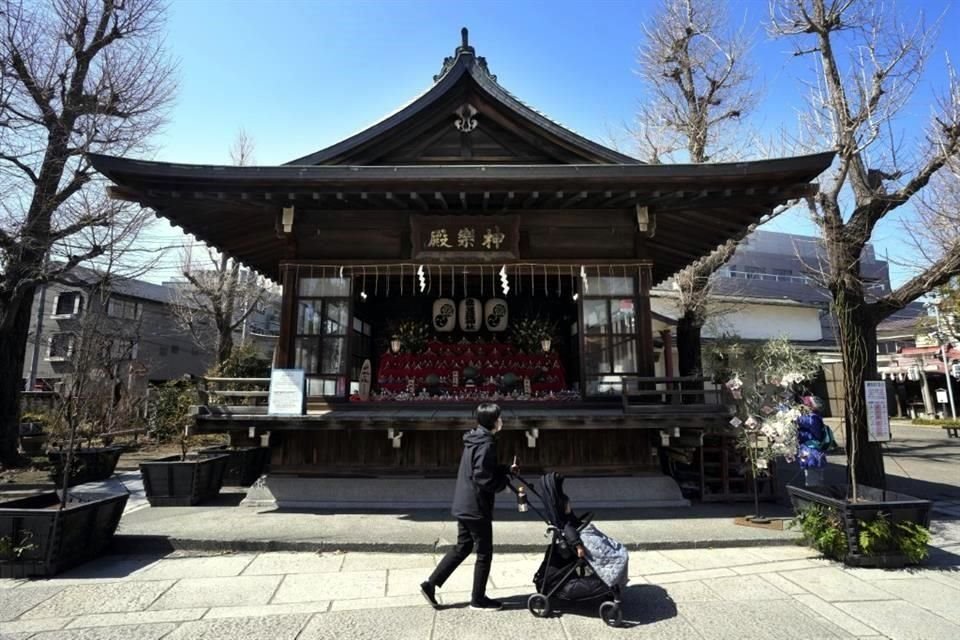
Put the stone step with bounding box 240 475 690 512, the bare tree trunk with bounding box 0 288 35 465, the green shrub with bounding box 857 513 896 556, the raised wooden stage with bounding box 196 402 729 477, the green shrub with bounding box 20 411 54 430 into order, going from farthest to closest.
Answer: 1. the green shrub with bounding box 20 411 54 430
2. the bare tree trunk with bounding box 0 288 35 465
3. the raised wooden stage with bounding box 196 402 729 477
4. the stone step with bounding box 240 475 690 512
5. the green shrub with bounding box 857 513 896 556

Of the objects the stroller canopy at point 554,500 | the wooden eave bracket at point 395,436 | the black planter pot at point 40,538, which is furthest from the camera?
the wooden eave bracket at point 395,436

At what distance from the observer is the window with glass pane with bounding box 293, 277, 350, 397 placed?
31.0 feet

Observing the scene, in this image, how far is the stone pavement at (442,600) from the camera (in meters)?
4.43

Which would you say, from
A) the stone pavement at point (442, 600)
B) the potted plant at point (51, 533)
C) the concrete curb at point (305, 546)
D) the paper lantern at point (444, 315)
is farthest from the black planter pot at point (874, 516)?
the potted plant at point (51, 533)

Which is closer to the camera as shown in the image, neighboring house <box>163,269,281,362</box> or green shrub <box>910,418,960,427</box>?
green shrub <box>910,418,960,427</box>

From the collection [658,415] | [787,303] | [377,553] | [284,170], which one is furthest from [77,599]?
[787,303]

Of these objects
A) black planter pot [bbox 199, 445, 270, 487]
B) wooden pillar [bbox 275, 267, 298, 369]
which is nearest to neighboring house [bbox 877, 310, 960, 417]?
wooden pillar [bbox 275, 267, 298, 369]

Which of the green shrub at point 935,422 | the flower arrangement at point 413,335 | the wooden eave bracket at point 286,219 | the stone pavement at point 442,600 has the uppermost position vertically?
the wooden eave bracket at point 286,219

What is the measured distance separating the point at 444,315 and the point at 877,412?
8.74 metres

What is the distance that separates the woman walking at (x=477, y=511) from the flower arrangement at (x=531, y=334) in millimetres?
7332

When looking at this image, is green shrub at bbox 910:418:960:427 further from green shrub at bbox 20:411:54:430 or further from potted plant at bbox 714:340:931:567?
green shrub at bbox 20:411:54:430

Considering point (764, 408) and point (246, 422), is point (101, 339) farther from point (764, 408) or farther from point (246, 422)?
point (764, 408)

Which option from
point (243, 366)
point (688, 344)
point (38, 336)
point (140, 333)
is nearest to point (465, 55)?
point (688, 344)

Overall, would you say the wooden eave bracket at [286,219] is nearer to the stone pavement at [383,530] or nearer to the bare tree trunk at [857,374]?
the stone pavement at [383,530]
